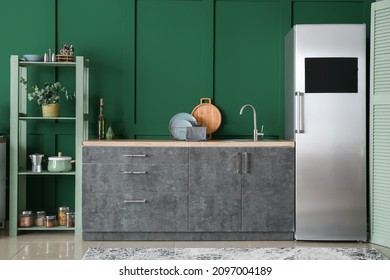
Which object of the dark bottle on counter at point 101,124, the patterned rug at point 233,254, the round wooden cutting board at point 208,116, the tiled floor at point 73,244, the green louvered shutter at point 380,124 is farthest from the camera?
the round wooden cutting board at point 208,116

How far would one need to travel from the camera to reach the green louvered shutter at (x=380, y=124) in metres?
5.08

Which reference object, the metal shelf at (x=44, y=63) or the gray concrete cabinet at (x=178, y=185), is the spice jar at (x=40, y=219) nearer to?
the gray concrete cabinet at (x=178, y=185)

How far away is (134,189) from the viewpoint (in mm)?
5188

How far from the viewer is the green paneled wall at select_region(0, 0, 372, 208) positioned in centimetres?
579

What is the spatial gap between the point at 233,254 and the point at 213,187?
0.71 m

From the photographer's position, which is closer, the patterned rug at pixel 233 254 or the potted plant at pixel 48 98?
the patterned rug at pixel 233 254

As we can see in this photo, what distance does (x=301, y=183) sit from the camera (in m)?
5.18

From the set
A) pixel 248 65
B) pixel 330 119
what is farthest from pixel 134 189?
pixel 330 119

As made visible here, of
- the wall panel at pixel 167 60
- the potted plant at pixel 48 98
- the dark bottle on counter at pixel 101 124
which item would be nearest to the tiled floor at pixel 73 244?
the dark bottle on counter at pixel 101 124

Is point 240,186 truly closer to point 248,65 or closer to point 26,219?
point 248,65

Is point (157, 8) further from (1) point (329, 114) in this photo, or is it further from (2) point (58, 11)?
(1) point (329, 114)

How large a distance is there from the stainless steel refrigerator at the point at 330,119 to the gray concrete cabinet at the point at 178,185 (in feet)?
0.61

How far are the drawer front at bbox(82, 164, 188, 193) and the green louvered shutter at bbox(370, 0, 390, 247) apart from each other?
162 cm

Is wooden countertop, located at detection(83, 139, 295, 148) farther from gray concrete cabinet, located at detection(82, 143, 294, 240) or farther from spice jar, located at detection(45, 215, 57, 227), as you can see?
spice jar, located at detection(45, 215, 57, 227)
